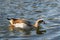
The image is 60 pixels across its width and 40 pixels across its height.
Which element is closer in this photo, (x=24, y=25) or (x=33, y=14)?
(x=24, y=25)

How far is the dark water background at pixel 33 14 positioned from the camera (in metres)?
14.1

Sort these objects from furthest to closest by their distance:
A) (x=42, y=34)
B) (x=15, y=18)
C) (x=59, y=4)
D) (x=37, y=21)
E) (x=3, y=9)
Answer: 1. (x=59, y=4)
2. (x=3, y=9)
3. (x=15, y=18)
4. (x=37, y=21)
5. (x=42, y=34)

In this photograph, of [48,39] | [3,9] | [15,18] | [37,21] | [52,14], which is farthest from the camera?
[3,9]

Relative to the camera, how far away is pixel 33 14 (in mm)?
18500

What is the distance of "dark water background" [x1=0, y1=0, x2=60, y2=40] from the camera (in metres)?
14.1

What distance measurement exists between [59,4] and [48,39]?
8.12m

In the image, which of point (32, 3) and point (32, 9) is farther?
point (32, 3)

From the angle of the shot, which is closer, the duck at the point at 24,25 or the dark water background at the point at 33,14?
the dark water background at the point at 33,14

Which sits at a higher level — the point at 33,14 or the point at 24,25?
the point at 33,14

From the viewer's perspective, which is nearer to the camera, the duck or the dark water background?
the dark water background

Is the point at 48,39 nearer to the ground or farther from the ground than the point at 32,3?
nearer to the ground

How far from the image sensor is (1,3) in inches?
851

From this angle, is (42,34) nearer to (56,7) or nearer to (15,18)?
(15,18)

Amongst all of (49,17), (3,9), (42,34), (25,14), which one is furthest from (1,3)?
(42,34)
